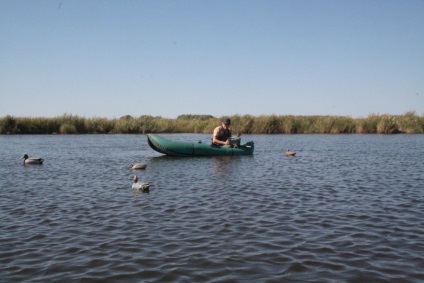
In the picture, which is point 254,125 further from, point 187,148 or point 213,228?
point 213,228

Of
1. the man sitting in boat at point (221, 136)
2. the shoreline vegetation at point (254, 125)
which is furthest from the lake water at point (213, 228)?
the shoreline vegetation at point (254, 125)

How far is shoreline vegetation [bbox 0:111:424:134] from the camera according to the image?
3488 cm

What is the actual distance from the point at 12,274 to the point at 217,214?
341 cm

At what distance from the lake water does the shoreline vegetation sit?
23.5 m

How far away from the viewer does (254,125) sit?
116ft

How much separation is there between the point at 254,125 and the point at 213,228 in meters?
29.4

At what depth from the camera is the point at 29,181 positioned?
35.6 feet

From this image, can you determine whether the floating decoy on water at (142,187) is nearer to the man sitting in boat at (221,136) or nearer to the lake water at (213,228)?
the lake water at (213,228)

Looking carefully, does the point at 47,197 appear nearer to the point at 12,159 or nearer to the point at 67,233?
the point at 67,233

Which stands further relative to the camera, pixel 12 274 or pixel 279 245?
pixel 279 245

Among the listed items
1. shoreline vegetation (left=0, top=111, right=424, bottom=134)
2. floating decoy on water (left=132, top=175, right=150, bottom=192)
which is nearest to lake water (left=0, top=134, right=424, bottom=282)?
floating decoy on water (left=132, top=175, right=150, bottom=192)

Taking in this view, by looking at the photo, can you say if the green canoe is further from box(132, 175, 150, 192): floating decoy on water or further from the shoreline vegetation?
the shoreline vegetation

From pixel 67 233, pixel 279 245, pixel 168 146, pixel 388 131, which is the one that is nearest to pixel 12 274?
pixel 67 233

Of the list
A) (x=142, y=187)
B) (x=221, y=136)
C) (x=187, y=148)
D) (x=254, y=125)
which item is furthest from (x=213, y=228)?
(x=254, y=125)
